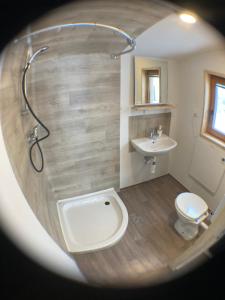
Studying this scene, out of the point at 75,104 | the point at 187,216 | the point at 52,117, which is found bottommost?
the point at 187,216

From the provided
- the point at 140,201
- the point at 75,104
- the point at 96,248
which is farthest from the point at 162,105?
the point at 96,248

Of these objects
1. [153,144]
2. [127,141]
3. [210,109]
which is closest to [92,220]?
[127,141]

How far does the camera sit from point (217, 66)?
1300 millimetres

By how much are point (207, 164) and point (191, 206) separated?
436 mm

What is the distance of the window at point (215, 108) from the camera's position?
142cm

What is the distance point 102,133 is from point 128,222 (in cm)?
92

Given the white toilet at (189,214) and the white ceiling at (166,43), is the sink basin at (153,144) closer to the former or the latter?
the white toilet at (189,214)

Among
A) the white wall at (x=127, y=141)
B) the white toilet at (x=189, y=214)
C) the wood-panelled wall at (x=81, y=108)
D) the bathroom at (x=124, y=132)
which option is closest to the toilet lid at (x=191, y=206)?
the white toilet at (x=189, y=214)

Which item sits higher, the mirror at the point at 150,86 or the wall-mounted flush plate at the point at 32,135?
the mirror at the point at 150,86

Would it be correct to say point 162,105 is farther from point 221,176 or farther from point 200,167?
point 221,176

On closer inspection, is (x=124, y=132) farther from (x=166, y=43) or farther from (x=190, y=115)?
(x=166, y=43)

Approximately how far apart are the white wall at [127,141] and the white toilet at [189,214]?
529mm

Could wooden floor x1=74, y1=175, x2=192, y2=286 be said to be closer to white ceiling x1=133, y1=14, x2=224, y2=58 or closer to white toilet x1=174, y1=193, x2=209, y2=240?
white toilet x1=174, y1=193, x2=209, y2=240

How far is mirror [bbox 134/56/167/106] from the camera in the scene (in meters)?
1.64
